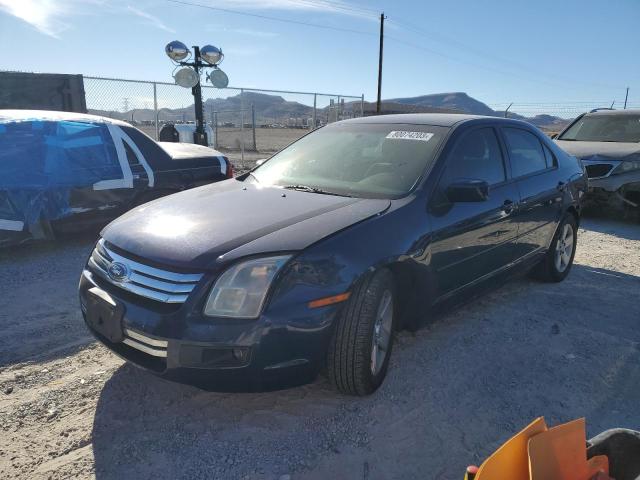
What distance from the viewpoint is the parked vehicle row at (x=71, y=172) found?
5051mm

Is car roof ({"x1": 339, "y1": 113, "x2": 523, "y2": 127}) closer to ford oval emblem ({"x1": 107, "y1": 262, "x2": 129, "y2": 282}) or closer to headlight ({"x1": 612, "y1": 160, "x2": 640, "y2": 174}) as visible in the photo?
ford oval emblem ({"x1": 107, "y1": 262, "x2": 129, "y2": 282})

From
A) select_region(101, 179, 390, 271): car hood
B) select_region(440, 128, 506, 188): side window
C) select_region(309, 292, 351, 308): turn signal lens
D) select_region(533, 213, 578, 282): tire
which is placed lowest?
select_region(533, 213, 578, 282): tire

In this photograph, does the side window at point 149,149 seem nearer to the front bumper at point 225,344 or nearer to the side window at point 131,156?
the side window at point 131,156

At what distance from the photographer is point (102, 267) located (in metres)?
2.75

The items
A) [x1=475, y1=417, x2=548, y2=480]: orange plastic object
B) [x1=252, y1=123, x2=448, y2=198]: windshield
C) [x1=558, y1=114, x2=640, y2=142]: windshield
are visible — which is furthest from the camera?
[x1=558, y1=114, x2=640, y2=142]: windshield

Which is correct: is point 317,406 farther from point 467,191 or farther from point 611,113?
point 611,113

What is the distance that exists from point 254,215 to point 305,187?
0.66 meters

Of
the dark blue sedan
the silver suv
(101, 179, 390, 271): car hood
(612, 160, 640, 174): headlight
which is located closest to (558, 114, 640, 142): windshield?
the silver suv

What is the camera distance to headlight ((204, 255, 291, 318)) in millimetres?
2309

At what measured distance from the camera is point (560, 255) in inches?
196

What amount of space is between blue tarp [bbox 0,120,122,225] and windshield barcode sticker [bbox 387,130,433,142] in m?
3.42

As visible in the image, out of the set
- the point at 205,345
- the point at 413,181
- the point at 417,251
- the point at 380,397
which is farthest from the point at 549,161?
the point at 205,345

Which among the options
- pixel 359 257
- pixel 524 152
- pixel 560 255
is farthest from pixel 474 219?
pixel 560 255

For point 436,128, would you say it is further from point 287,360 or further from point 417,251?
point 287,360
